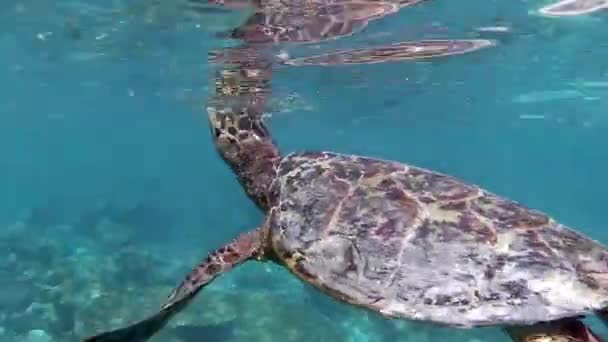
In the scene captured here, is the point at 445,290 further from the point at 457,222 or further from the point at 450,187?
the point at 450,187

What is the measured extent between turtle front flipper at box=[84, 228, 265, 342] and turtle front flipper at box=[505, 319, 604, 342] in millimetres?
2806

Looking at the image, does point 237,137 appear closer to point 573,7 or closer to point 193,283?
point 193,283

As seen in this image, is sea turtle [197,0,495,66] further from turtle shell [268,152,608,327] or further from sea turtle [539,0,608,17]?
turtle shell [268,152,608,327]

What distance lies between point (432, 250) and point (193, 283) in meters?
2.55

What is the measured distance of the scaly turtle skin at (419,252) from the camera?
4285 millimetres

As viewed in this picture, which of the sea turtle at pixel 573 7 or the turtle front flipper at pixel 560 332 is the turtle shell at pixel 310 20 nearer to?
the sea turtle at pixel 573 7

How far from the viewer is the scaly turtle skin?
4285 millimetres

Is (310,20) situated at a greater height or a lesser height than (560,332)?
greater

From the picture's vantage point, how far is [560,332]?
432 cm

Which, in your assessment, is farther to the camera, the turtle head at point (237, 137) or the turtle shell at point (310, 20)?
the turtle shell at point (310, 20)

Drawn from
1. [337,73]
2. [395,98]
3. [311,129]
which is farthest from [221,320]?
[311,129]

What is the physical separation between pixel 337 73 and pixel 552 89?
10.6m

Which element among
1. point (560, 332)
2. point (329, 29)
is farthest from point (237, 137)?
point (329, 29)

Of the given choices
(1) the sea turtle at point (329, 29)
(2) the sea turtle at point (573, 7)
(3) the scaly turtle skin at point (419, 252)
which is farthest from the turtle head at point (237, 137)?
(2) the sea turtle at point (573, 7)
